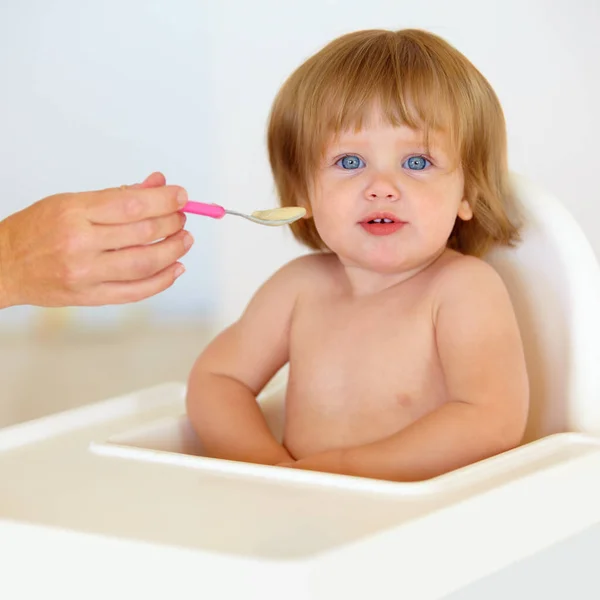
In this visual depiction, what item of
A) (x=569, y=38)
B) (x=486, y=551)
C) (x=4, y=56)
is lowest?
(x=486, y=551)

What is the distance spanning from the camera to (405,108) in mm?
1007

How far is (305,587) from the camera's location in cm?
68

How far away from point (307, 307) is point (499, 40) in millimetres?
1382

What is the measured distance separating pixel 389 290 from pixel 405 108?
0.18m

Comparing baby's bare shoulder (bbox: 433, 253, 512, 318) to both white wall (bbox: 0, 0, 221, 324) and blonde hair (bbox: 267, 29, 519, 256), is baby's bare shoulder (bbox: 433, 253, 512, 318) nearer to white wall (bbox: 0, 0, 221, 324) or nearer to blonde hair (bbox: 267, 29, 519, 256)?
blonde hair (bbox: 267, 29, 519, 256)

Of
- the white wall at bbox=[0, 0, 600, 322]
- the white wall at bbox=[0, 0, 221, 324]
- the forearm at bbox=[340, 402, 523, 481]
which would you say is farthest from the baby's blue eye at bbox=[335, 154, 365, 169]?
the white wall at bbox=[0, 0, 221, 324]

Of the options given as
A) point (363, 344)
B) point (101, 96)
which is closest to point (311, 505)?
point (363, 344)

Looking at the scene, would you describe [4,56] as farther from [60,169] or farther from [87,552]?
[87,552]

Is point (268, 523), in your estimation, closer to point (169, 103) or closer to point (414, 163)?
point (414, 163)

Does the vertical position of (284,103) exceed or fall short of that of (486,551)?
it exceeds it

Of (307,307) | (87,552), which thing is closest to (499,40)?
(307,307)

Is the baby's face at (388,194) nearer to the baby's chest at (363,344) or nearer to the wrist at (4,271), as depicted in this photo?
the baby's chest at (363,344)

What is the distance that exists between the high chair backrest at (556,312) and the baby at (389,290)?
0.10 ft

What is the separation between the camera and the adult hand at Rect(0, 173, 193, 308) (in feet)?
2.85
